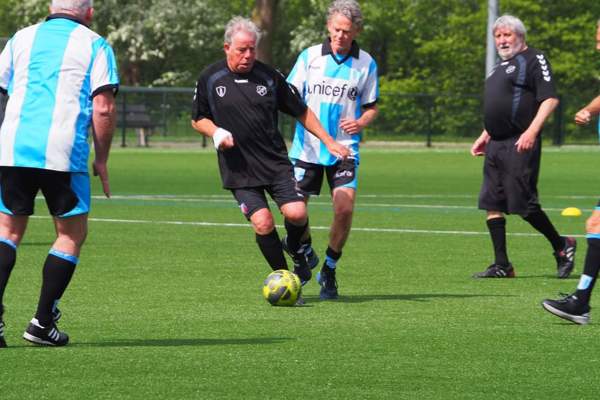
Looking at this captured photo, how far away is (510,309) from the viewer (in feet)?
33.6

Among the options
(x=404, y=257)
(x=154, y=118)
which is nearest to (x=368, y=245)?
(x=404, y=257)

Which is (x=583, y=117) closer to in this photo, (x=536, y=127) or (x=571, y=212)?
(x=536, y=127)

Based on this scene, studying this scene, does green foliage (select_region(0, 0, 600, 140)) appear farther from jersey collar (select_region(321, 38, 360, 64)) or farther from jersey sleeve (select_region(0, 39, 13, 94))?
jersey sleeve (select_region(0, 39, 13, 94))

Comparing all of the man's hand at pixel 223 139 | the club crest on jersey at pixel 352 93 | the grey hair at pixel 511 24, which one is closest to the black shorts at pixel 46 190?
the man's hand at pixel 223 139

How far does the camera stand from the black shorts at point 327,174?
36.5 ft

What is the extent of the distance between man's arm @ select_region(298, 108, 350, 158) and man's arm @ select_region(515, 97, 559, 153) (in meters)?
2.28

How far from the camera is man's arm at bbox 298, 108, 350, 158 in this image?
34.1 feet

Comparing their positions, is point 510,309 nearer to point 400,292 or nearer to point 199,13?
point 400,292

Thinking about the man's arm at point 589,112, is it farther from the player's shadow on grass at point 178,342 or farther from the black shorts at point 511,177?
the black shorts at point 511,177

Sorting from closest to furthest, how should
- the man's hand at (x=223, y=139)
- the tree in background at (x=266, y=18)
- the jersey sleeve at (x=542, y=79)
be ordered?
1. the man's hand at (x=223, y=139)
2. the jersey sleeve at (x=542, y=79)
3. the tree in background at (x=266, y=18)

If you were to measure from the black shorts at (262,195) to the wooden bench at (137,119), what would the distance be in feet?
121

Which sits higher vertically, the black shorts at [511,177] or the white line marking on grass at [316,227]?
the black shorts at [511,177]

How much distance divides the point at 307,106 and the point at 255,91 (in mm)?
396

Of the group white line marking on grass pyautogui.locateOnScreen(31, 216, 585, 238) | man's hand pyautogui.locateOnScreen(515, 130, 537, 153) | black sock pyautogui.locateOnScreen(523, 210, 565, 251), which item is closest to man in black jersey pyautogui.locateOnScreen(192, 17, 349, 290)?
man's hand pyautogui.locateOnScreen(515, 130, 537, 153)
